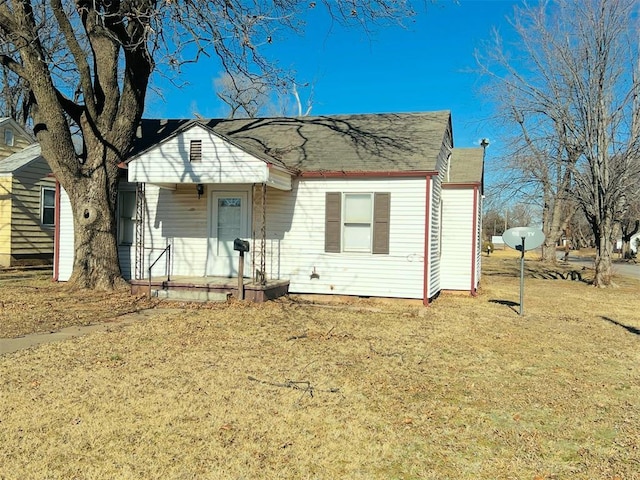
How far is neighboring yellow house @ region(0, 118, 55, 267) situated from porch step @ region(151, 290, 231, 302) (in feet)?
31.5

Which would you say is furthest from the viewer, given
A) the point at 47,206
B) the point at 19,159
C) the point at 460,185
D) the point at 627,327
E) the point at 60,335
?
the point at 47,206

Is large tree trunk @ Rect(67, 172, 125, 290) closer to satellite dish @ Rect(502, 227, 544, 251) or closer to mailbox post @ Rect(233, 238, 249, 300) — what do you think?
mailbox post @ Rect(233, 238, 249, 300)

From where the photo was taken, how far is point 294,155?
12430 mm

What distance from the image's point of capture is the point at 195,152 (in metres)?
10.7

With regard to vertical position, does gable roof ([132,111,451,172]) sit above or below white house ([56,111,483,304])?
above

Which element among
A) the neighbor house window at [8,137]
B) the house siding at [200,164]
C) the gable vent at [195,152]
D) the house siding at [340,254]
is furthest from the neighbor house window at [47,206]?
the house siding at [340,254]

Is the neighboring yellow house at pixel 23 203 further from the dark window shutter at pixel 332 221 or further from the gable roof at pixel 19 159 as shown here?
the dark window shutter at pixel 332 221

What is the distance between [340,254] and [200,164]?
3.59 m

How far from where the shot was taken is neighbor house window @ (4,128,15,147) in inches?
758

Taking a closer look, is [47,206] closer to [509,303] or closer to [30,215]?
[30,215]

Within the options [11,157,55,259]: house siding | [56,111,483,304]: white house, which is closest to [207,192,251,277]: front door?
[56,111,483,304]: white house

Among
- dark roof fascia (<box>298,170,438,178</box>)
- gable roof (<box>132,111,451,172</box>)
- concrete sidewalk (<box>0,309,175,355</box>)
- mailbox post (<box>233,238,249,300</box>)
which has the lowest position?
concrete sidewalk (<box>0,309,175,355</box>)

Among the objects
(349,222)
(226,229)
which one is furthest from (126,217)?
(349,222)

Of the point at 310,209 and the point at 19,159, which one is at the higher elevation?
the point at 19,159
